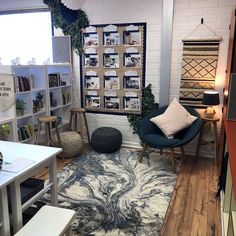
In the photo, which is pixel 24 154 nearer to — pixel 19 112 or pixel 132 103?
pixel 19 112

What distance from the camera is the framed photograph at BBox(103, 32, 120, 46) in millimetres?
4340


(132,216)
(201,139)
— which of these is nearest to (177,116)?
(201,139)

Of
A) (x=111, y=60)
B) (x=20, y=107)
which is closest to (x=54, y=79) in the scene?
(x=20, y=107)

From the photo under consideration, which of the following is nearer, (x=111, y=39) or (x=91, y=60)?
(x=111, y=39)

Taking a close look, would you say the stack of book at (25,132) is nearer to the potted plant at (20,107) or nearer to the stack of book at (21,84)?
the potted plant at (20,107)

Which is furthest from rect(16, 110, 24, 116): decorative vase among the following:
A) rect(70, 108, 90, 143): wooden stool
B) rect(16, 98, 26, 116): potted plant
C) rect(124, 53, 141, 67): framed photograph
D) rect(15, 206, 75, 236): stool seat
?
rect(15, 206, 75, 236): stool seat

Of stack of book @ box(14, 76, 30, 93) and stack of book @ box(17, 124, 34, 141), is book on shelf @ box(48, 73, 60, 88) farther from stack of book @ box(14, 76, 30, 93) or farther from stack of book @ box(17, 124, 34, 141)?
stack of book @ box(17, 124, 34, 141)

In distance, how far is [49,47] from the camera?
4996 mm

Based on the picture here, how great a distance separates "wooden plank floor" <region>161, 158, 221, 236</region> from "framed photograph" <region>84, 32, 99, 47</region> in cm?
254

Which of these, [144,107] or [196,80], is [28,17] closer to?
[144,107]

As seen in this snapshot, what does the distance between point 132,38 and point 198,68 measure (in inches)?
46.5

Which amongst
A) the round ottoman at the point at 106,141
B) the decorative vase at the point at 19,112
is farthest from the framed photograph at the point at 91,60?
the decorative vase at the point at 19,112

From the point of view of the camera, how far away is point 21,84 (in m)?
3.67

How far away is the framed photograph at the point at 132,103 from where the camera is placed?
14.7ft
